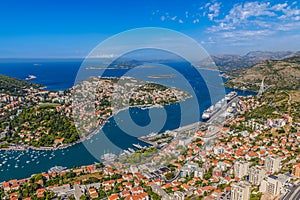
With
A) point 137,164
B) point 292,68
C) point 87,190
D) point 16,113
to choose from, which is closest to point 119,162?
point 137,164

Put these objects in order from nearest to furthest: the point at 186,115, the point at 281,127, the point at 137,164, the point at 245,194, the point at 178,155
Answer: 1. the point at 245,194
2. the point at 137,164
3. the point at 178,155
4. the point at 281,127
5. the point at 186,115

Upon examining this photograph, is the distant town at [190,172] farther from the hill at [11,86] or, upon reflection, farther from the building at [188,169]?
the hill at [11,86]

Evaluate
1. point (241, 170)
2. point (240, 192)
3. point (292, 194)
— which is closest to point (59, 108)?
point (241, 170)

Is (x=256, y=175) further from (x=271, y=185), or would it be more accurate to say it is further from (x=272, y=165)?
(x=272, y=165)

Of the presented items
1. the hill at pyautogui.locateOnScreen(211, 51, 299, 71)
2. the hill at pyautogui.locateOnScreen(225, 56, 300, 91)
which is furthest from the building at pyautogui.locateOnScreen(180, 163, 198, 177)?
the hill at pyautogui.locateOnScreen(211, 51, 299, 71)

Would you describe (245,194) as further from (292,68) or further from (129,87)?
(292,68)

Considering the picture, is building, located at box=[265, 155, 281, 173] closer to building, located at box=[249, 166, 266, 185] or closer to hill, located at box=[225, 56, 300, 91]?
building, located at box=[249, 166, 266, 185]

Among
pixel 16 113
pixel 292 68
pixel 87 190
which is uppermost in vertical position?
pixel 292 68
